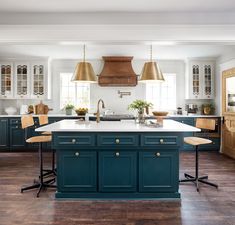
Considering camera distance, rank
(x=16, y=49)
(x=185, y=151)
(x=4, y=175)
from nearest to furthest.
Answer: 1. (x=4, y=175)
2. (x=16, y=49)
3. (x=185, y=151)

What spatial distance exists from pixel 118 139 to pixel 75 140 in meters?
0.55

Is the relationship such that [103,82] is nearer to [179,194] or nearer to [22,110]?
[22,110]

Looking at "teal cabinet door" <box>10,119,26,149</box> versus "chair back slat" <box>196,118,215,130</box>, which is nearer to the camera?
"chair back slat" <box>196,118,215,130</box>

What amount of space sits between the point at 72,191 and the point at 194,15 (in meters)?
3.19

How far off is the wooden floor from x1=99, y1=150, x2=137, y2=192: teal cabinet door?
0.22 metres

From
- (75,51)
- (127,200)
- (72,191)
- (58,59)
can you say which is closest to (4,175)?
(72,191)

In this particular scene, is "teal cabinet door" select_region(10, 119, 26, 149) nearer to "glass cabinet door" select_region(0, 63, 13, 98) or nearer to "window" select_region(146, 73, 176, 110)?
"glass cabinet door" select_region(0, 63, 13, 98)

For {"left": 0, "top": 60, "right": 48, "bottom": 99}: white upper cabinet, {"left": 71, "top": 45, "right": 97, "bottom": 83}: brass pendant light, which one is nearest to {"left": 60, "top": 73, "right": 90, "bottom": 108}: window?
{"left": 0, "top": 60, "right": 48, "bottom": 99}: white upper cabinet

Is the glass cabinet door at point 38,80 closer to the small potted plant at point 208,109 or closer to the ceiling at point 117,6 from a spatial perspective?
the ceiling at point 117,6

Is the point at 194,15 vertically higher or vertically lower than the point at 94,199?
higher

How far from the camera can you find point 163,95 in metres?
7.08

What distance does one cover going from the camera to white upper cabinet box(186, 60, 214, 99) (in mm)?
6648

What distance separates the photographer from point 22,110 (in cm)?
671

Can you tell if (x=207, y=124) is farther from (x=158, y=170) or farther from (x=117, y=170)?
(x=117, y=170)
